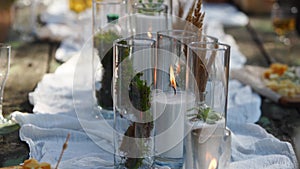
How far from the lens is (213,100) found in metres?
1.17

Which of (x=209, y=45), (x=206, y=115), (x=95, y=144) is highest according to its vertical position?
(x=209, y=45)

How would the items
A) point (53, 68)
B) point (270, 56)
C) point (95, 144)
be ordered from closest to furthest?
1. point (95, 144)
2. point (53, 68)
3. point (270, 56)

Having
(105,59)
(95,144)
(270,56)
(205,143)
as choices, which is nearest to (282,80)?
(270,56)

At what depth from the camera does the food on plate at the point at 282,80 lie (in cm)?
180

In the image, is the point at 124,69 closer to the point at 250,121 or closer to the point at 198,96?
the point at 198,96

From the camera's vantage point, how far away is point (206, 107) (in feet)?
3.81

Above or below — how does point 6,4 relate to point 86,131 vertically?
above

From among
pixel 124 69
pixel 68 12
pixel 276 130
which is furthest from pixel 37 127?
pixel 68 12

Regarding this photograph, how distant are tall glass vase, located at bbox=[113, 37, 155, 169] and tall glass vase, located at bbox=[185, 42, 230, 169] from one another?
0.08 metres

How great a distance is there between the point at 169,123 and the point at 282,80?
752 mm

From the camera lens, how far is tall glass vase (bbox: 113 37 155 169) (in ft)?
3.93

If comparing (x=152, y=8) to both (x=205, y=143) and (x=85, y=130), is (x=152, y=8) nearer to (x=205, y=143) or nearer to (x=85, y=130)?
(x=85, y=130)

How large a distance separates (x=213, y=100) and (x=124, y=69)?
183 mm

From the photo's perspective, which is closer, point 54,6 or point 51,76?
point 51,76
